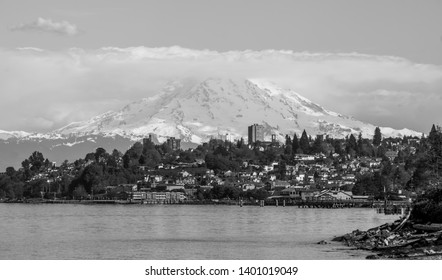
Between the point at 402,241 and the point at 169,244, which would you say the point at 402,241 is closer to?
the point at 402,241

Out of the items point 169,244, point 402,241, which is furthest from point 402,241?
point 169,244

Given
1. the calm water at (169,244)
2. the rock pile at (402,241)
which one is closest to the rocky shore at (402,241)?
the rock pile at (402,241)

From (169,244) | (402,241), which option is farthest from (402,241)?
(169,244)

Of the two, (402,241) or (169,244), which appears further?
(169,244)

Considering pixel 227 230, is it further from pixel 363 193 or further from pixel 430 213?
pixel 363 193

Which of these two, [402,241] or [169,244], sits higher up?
[402,241]

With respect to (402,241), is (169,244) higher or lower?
lower

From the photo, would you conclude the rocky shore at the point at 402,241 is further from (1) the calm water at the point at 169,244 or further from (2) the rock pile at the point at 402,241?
(1) the calm water at the point at 169,244

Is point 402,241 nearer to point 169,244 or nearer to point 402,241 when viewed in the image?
point 402,241

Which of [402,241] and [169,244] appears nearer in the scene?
[402,241]

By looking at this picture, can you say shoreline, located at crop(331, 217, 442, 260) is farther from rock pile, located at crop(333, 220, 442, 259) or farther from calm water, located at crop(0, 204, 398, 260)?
calm water, located at crop(0, 204, 398, 260)

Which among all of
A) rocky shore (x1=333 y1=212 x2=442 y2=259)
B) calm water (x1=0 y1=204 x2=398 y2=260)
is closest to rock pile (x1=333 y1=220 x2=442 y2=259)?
rocky shore (x1=333 y1=212 x2=442 y2=259)
